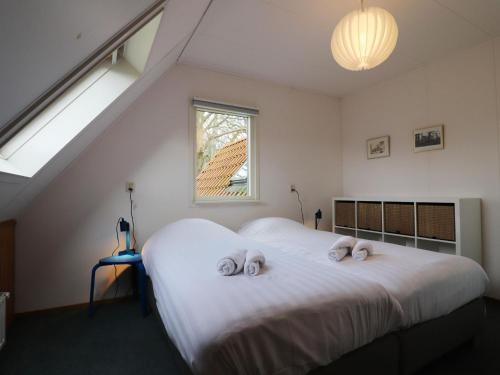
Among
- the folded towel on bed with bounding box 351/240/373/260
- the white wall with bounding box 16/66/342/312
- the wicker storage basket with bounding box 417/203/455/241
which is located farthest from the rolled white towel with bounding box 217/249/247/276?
the wicker storage basket with bounding box 417/203/455/241

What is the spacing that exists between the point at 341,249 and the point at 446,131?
206 cm

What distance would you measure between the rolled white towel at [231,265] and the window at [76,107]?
1147 mm

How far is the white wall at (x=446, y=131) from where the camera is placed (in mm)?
2459

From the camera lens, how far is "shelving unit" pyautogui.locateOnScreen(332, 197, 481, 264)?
2.37m

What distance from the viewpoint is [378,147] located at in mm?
3457

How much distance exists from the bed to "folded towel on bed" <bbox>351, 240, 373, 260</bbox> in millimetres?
40

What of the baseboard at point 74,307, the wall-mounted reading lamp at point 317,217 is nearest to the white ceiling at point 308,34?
the wall-mounted reading lamp at point 317,217

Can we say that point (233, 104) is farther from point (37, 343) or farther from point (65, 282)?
point (37, 343)

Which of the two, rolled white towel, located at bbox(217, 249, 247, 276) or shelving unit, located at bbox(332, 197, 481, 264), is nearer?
rolled white towel, located at bbox(217, 249, 247, 276)

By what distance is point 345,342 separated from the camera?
108cm

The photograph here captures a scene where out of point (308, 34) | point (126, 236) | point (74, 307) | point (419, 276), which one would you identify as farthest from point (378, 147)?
point (74, 307)

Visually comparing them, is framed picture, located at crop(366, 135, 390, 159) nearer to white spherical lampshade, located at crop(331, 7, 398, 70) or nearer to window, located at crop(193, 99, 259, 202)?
window, located at crop(193, 99, 259, 202)

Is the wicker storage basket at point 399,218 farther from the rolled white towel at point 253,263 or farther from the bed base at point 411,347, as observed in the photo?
the rolled white towel at point 253,263

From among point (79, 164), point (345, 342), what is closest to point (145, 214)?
point (79, 164)
